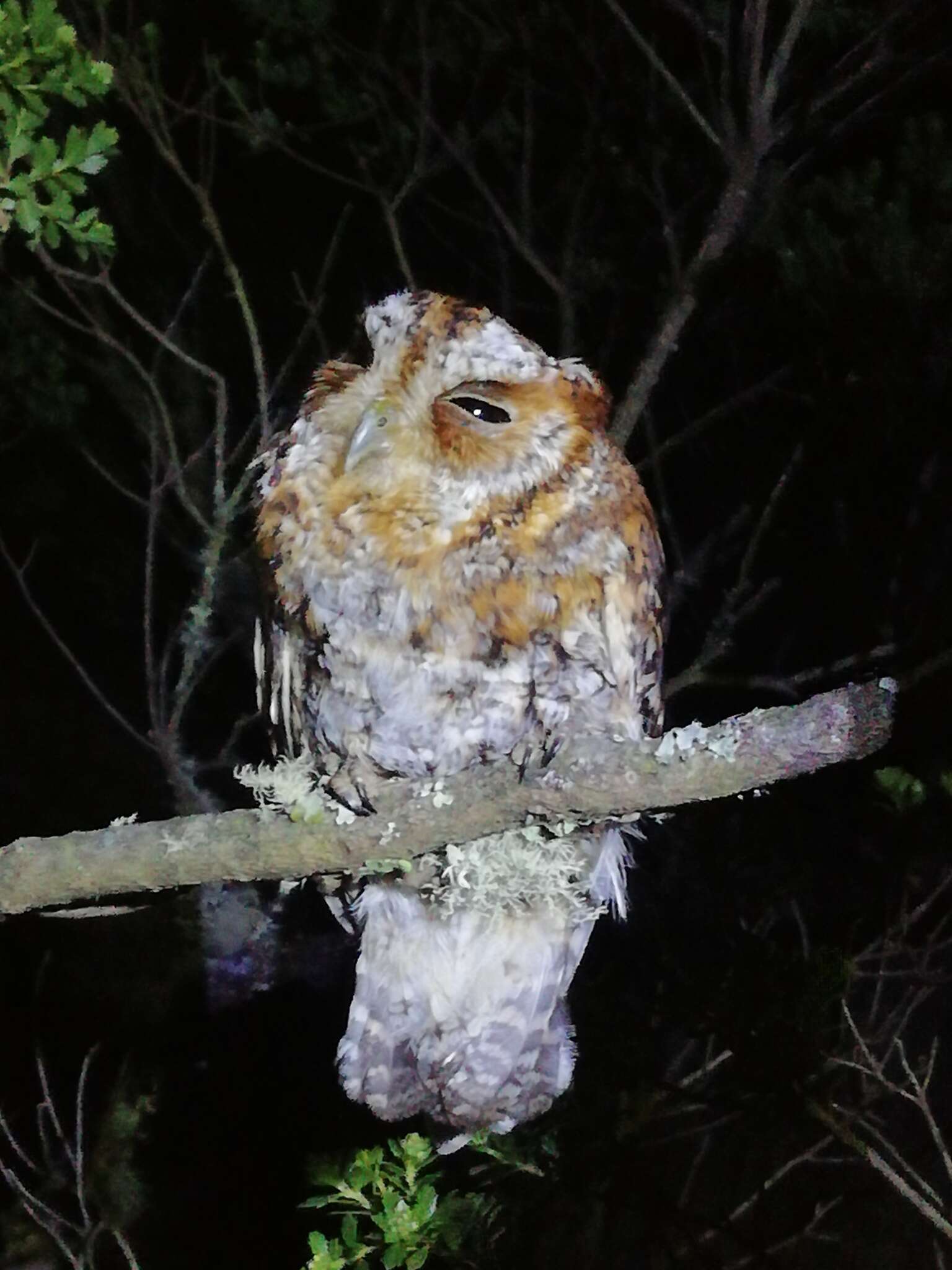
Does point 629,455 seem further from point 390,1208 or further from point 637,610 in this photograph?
point 390,1208

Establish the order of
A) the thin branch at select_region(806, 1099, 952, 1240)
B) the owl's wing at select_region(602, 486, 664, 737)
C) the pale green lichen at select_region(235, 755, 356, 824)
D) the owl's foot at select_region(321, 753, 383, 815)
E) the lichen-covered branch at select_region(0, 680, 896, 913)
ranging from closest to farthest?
the lichen-covered branch at select_region(0, 680, 896, 913) → the pale green lichen at select_region(235, 755, 356, 824) → the owl's foot at select_region(321, 753, 383, 815) → the owl's wing at select_region(602, 486, 664, 737) → the thin branch at select_region(806, 1099, 952, 1240)

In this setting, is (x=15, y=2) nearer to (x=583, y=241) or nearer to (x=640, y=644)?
(x=640, y=644)

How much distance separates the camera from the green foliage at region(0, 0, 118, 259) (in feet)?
2.91

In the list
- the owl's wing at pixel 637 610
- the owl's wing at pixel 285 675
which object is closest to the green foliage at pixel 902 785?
the owl's wing at pixel 637 610

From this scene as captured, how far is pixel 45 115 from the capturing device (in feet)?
3.23

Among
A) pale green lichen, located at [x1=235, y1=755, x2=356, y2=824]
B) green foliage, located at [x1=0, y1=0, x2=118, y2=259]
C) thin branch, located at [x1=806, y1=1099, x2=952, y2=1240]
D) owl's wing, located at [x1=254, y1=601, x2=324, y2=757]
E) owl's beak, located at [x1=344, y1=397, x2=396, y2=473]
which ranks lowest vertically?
thin branch, located at [x1=806, y1=1099, x2=952, y2=1240]

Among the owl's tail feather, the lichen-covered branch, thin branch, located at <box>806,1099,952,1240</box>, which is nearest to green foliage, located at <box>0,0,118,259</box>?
the lichen-covered branch

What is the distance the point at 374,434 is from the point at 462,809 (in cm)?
41

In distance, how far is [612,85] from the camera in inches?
96.0

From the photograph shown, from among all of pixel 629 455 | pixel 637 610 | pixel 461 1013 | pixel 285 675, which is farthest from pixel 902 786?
pixel 629 455

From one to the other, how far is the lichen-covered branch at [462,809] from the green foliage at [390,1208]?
3.08 ft

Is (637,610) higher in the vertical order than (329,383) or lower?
lower

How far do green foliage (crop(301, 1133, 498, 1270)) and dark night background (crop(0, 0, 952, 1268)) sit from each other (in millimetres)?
483

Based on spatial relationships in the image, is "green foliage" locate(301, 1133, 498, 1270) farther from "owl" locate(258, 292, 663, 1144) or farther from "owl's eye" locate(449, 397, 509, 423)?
"owl's eye" locate(449, 397, 509, 423)
